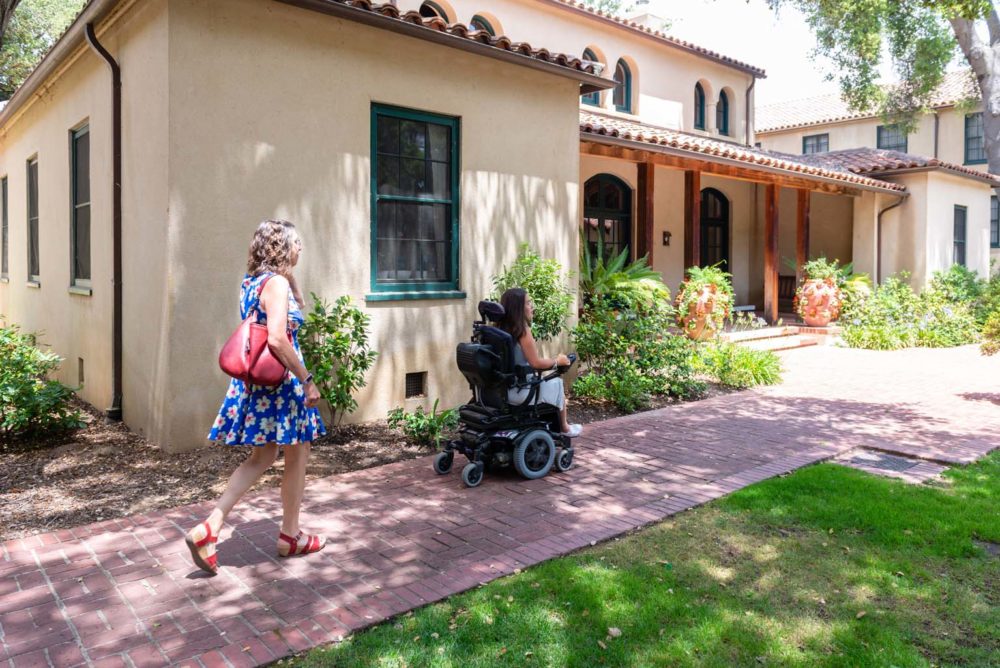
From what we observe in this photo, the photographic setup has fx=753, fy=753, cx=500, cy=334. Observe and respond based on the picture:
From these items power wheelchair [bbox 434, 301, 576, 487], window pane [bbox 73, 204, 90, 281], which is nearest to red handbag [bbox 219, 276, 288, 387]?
power wheelchair [bbox 434, 301, 576, 487]

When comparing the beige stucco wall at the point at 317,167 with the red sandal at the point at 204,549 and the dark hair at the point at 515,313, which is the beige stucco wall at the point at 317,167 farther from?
the red sandal at the point at 204,549

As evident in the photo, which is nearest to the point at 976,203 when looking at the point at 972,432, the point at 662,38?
the point at 662,38

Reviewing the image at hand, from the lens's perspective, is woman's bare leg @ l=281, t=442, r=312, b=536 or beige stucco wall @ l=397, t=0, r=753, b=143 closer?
woman's bare leg @ l=281, t=442, r=312, b=536

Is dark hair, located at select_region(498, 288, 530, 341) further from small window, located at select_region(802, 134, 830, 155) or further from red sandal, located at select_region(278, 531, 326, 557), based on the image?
small window, located at select_region(802, 134, 830, 155)

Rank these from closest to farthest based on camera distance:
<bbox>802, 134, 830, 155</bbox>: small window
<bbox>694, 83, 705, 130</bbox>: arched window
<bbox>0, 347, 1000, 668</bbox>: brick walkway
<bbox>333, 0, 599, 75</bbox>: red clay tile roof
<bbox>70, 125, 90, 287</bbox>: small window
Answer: <bbox>0, 347, 1000, 668</bbox>: brick walkway → <bbox>333, 0, 599, 75</bbox>: red clay tile roof → <bbox>70, 125, 90, 287</bbox>: small window → <bbox>694, 83, 705, 130</bbox>: arched window → <bbox>802, 134, 830, 155</bbox>: small window

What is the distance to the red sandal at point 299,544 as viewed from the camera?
13.5 feet

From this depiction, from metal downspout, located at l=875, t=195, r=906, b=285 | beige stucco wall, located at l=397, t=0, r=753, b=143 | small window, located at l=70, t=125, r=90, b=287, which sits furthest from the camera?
metal downspout, located at l=875, t=195, r=906, b=285

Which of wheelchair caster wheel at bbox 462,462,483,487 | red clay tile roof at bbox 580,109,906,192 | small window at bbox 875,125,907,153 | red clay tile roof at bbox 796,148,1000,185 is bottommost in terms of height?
wheelchair caster wheel at bbox 462,462,483,487

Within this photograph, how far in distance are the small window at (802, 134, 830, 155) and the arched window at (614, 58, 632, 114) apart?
18051 mm

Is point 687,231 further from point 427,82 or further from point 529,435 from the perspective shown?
point 529,435

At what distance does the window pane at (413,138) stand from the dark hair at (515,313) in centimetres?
265

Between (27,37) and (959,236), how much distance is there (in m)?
26.4

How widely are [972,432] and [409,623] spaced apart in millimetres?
6373

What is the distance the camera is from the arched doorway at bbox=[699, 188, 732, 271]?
17.7 m
